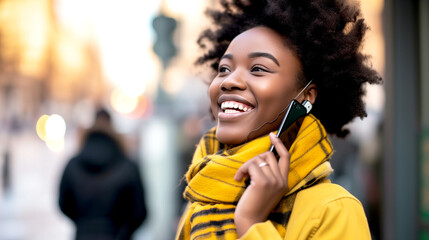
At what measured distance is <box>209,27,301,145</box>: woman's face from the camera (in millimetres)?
1907

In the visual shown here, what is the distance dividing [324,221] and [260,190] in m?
0.24

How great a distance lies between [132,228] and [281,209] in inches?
113

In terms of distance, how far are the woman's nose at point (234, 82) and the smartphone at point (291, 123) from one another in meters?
0.21

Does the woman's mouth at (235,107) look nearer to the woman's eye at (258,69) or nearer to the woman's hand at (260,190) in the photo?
the woman's eye at (258,69)

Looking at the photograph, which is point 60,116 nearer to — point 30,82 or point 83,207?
point 30,82

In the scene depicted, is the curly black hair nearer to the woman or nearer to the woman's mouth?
the woman

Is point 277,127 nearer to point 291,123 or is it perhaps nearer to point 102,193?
point 291,123

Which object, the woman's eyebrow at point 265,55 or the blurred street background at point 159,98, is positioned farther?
the blurred street background at point 159,98

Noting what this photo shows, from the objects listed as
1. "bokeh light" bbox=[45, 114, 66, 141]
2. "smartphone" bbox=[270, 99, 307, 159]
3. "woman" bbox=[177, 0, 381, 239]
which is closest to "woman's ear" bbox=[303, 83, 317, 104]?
→ "woman" bbox=[177, 0, 381, 239]

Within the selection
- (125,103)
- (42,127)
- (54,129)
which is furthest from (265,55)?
(42,127)

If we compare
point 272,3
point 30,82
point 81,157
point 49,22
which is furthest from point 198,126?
point 30,82

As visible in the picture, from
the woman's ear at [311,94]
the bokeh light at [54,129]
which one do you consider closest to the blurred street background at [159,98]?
the woman's ear at [311,94]

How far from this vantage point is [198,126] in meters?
8.55

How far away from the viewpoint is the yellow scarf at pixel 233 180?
178 cm
